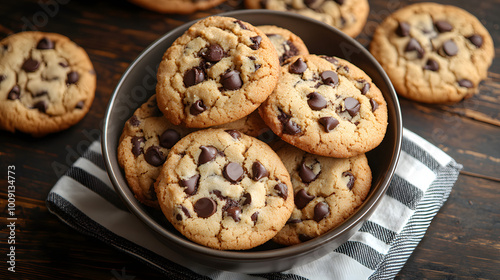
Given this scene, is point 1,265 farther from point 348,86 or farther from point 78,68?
point 348,86

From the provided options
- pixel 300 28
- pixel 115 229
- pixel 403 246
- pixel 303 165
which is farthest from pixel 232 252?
pixel 300 28

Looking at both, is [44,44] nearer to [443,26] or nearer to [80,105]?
[80,105]

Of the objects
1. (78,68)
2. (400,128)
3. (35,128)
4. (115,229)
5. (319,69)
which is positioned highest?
(319,69)

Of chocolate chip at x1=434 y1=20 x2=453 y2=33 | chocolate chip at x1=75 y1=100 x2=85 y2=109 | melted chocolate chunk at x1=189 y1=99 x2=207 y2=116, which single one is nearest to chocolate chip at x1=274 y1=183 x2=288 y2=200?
melted chocolate chunk at x1=189 y1=99 x2=207 y2=116

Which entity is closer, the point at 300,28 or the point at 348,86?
the point at 348,86

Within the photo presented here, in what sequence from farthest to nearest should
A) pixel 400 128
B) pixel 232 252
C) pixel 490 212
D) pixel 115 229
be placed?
pixel 490 212, pixel 115 229, pixel 400 128, pixel 232 252

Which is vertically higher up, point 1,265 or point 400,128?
point 400,128

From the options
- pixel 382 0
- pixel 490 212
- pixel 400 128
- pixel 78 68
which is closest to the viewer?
pixel 400 128
